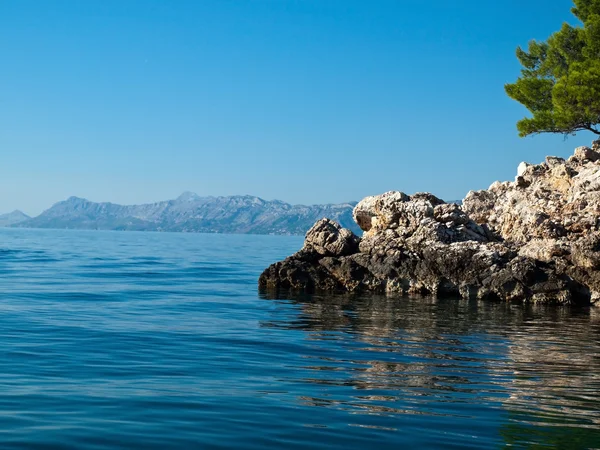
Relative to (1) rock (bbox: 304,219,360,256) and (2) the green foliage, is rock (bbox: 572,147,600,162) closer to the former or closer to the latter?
(2) the green foliage

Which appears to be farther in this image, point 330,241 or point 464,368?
point 330,241

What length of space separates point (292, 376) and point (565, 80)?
29.2 m

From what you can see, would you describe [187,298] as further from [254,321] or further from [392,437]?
[392,437]

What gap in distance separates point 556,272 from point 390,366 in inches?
628

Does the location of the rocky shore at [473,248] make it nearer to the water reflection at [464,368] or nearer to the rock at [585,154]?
the rock at [585,154]

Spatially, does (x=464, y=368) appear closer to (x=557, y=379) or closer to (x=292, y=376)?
(x=557, y=379)

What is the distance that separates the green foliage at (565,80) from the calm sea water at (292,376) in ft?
51.6

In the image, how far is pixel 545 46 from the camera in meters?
42.1

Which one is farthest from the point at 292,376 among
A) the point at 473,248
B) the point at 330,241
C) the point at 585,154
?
the point at 585,154

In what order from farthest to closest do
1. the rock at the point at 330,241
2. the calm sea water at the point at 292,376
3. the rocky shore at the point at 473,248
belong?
the rock at the point at 330,241
the rocky shore at the point at 473,248
the calm sea water at the point at 292,376

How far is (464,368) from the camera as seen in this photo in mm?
12445

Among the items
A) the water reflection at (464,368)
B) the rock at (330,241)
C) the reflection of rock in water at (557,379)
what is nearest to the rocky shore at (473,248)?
the rock at (330,241)

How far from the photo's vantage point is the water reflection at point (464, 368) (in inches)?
342

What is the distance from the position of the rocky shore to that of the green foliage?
2.57m
